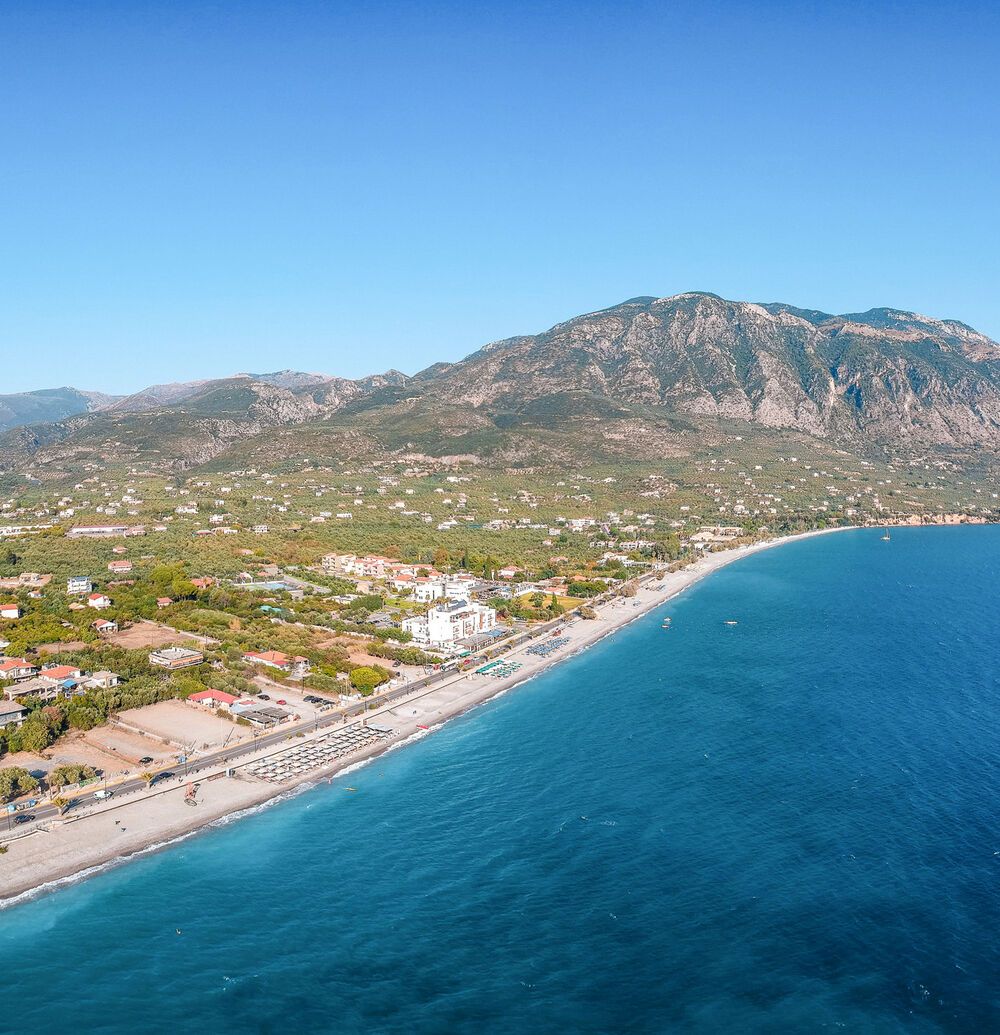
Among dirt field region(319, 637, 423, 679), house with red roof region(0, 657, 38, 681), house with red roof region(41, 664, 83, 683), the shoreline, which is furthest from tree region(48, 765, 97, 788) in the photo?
dirt field region(319, 637, 423, 679)

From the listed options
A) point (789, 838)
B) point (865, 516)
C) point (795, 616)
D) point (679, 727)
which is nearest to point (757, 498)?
point (865, 516)

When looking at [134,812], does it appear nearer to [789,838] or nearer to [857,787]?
[789,838]

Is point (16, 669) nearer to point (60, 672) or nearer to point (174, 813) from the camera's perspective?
point (60, 672)

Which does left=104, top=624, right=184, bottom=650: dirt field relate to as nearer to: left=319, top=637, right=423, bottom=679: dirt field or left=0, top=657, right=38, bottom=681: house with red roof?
left=0, top=657, right=38, bottom=681: house with red roof

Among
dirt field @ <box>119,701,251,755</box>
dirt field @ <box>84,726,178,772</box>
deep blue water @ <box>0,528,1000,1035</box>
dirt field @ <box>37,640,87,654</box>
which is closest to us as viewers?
deep blue water @ <box>0,528,1000,1035</box>

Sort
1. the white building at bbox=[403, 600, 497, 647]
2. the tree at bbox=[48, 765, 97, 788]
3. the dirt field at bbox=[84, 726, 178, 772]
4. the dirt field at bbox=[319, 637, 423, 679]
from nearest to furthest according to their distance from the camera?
the tree at bbox=[48, 765, 97, 788] → the dirt field at bbox=[84, 726, 178, 772] → the dirt field at bbox=[319, 637, 423, 679] → the white building at bbox=[403, 600, 497, 647]

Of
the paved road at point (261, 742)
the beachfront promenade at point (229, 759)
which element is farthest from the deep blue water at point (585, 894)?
the paved road at point (261, 742)

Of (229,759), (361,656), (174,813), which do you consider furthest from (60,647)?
(174,813)
